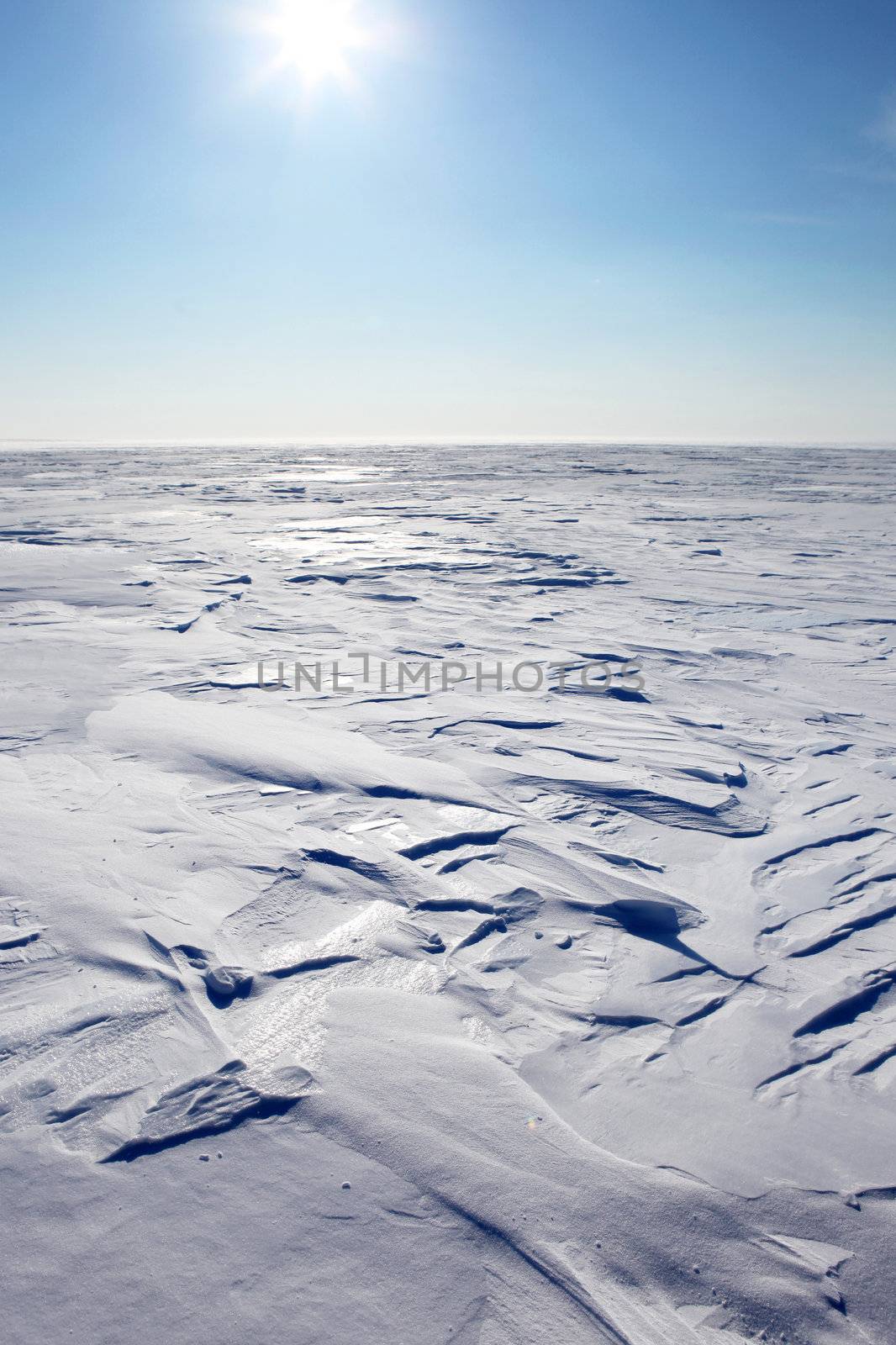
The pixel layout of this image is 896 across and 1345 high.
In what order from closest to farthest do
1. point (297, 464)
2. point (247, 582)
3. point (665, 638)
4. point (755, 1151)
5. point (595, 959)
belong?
point (755, 1151), point (595, 959), point (665, 638), point (247, 582), point (297, 464)

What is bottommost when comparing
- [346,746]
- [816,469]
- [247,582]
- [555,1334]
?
[555,1334]

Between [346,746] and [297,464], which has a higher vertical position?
[297,464]

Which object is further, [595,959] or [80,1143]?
[595,959]

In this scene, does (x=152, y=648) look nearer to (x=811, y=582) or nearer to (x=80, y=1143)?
(x=80, y=1143)

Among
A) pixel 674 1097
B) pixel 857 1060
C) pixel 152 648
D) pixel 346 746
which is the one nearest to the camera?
pixel 674 1097

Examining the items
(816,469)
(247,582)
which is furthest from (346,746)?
(816,469)

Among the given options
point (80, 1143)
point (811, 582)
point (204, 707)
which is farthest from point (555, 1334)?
point (811, 582)

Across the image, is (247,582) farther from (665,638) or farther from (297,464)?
(297,464)
